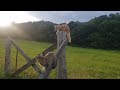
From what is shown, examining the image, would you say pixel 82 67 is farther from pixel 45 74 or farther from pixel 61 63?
pixel 45 74

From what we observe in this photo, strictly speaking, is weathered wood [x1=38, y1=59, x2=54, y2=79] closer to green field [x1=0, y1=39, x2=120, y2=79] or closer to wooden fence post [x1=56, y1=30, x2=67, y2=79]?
wooden fence post [x1=56, y1=30, x2=67, y2=79]

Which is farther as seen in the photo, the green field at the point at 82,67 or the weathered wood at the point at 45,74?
the green field at the point at 82,67

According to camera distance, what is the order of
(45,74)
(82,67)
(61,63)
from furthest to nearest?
(82,67) → (61,63) → (45,74)

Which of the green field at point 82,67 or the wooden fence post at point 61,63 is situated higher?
the wooden fence post at point 61,63

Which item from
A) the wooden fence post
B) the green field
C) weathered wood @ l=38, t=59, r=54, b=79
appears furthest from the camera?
the green field

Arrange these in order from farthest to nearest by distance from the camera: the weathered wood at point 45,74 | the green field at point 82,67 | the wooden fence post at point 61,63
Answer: the green field at point 82,67
the wooden fence post at point 61,63
the weathered wood at point 45,74

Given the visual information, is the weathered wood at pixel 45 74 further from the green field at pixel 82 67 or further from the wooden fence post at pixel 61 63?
the green field at pixel 82 67

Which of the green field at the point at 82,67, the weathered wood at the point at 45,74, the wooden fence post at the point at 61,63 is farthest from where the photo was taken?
the green field at the point at 82,67

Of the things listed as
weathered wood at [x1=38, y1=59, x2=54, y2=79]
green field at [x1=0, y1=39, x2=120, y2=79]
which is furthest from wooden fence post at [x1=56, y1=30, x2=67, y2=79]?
green field at [x1=0, y1=39, x2=120, y2=79]

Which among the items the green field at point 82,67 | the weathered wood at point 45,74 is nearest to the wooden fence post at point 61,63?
the weathered wood at point 45,74

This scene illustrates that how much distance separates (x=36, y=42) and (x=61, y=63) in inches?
1126

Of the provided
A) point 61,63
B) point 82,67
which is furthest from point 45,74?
point 82,67

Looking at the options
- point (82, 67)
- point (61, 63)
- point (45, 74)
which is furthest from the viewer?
point (82, 67)
